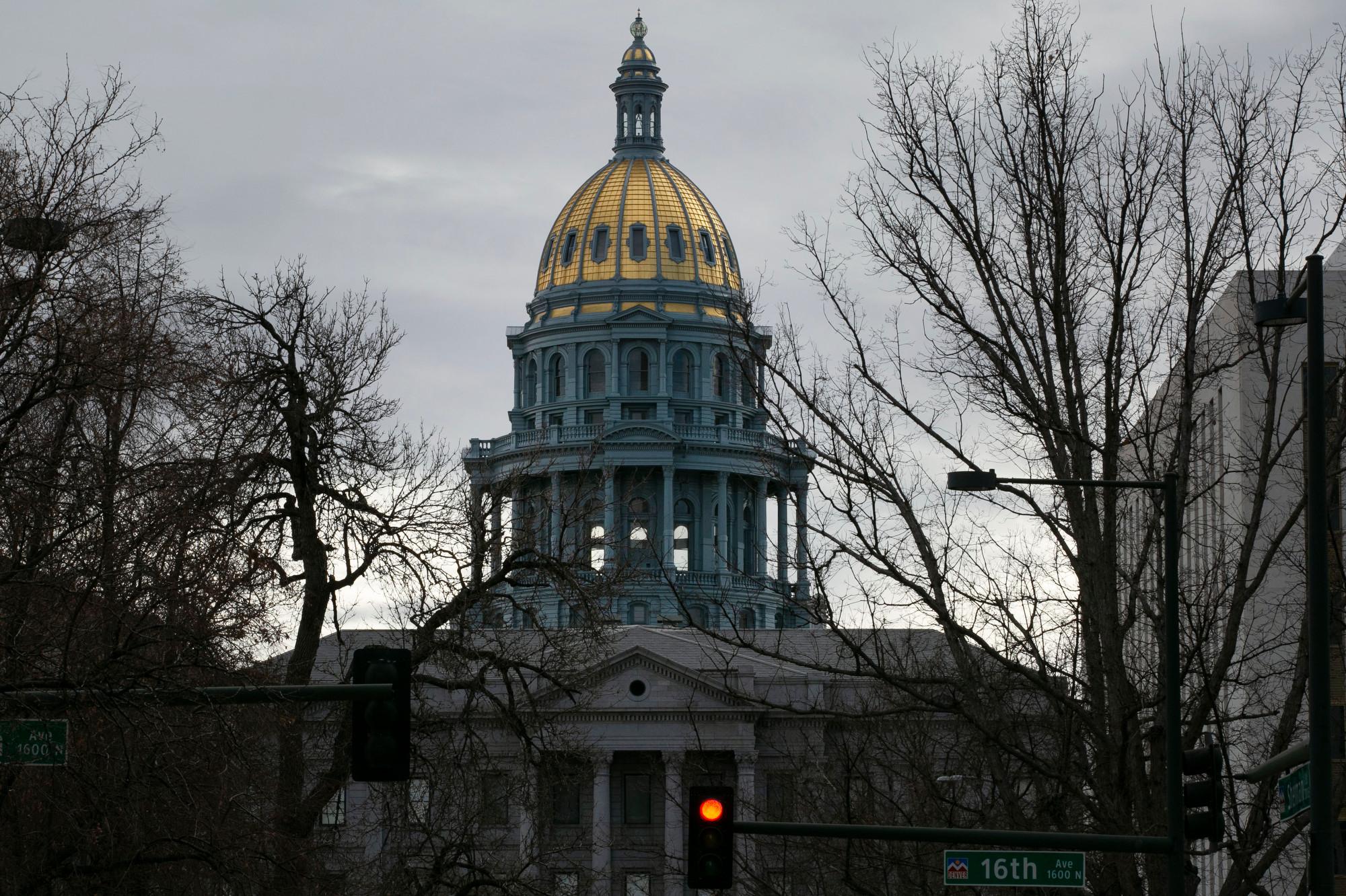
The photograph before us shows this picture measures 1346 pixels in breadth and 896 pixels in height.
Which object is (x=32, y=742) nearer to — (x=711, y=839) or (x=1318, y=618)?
(x=711, y=839)

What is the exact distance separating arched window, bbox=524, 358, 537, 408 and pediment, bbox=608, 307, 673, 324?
724 cm

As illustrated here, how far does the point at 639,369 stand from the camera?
430 feet

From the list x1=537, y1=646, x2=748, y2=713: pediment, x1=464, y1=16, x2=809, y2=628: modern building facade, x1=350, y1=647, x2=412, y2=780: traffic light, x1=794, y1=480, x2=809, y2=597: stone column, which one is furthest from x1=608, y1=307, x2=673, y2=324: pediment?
x1=350, y1=647, x2=412, y2=780: traffic light

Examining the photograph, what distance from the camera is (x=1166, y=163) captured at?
23.1 meters

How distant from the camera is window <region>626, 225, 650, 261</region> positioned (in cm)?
12975

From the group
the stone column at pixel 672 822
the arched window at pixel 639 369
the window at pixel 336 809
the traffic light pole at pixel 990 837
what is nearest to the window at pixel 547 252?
the arched window at pixel 639 369

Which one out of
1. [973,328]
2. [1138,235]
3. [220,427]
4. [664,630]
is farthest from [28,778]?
[664,630]

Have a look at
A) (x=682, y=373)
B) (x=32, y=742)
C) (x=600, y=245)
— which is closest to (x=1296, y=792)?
(x=32, y=742)

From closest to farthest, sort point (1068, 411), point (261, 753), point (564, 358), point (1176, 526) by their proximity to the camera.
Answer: point (1176, 526)
point (1068, 411)
point (261, 753)
point (564, 358)

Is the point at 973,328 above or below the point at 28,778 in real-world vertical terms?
above

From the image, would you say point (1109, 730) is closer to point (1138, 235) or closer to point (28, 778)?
point (1138, 235)

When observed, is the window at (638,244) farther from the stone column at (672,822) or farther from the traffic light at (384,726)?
the traffic light at (384,726)

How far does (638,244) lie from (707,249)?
4.38 m

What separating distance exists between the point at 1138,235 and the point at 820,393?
11.8 feet
